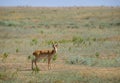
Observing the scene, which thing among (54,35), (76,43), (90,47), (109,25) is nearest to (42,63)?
(90,47)

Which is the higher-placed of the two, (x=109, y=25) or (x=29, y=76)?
(x=109, y=25)

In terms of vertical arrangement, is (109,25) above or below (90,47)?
above

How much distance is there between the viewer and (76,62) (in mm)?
22141

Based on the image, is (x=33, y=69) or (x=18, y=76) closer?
(x=18, y=76)

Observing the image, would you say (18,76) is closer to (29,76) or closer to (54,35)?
(29,76)

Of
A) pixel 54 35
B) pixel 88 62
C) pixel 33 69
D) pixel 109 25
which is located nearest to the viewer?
pixel 33 69

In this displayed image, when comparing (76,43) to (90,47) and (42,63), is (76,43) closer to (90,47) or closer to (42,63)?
(90,47)

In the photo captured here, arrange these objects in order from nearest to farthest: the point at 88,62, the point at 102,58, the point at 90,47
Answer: the point at 88,62 < the point at 102,58 < the point at 90,47

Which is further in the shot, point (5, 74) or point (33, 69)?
point (33, 69)

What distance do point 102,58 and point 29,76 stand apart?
7.46 metres

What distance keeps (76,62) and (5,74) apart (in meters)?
5.31

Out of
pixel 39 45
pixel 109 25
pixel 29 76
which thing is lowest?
pixel 29 76

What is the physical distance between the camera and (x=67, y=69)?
19.7 metres

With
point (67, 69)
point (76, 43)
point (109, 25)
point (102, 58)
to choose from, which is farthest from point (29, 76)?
point (109, 25)
